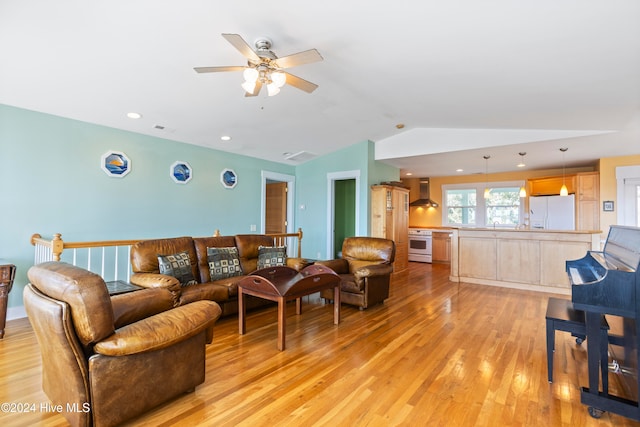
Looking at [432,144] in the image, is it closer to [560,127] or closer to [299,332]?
[560,127]

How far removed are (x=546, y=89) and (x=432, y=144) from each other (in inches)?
99.8

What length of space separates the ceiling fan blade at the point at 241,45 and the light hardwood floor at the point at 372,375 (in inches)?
88.1

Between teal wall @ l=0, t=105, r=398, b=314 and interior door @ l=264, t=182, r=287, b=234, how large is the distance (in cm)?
72

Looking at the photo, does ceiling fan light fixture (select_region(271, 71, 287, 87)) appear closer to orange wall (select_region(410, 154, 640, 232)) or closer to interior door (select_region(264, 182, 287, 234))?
interior door (select_region(264, 182, 287, 234))

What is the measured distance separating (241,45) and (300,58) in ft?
1.47

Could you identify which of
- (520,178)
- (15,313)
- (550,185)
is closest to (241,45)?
(15,313)

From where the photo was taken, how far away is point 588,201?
627 centimetres

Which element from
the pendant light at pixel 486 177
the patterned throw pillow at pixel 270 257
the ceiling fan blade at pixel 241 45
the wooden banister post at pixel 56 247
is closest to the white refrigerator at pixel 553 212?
the pendant light at pixel 486 177

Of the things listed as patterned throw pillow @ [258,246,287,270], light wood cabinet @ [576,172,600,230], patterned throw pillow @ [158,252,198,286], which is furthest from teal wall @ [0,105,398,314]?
light wood cabinet @ [576,172,600,230]

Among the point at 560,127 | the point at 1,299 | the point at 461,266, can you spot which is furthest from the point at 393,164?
the point at 1,299

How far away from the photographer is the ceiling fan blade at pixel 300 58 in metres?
2.24

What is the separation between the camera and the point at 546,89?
321cm

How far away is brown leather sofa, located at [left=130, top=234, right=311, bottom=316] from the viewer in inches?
121

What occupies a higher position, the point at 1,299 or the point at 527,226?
the point at 527,226
